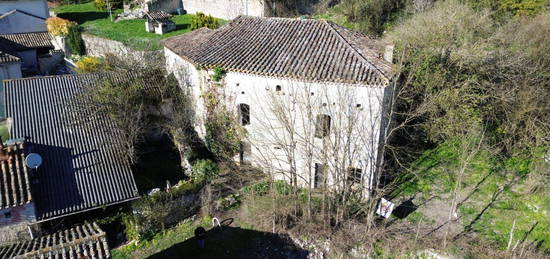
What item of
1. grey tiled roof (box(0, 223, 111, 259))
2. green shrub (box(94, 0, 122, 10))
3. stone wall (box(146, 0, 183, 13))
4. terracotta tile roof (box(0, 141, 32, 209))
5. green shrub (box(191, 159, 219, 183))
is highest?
green shrub (box(94, 0, 122, 10))

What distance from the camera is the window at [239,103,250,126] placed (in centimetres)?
2161

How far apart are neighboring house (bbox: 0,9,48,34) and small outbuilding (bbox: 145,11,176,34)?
519 inches

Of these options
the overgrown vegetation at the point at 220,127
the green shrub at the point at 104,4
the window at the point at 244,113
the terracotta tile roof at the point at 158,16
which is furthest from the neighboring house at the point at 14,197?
the green shrub at the point at 104,4

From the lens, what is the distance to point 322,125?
63.1 feet

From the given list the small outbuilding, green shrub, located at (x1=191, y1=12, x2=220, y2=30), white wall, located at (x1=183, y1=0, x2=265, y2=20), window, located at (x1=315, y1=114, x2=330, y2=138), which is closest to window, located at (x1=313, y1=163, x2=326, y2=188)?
window, located at (x1=315, y1=114, x2=330, y2=138)

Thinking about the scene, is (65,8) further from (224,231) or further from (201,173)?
(224,231)

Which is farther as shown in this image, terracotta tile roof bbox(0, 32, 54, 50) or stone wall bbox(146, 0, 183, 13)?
stone wall bbox(146, 0, 183, 13)

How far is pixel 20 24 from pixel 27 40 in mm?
4815

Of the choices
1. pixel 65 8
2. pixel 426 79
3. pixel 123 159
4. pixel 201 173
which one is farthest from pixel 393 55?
pixel 65 8

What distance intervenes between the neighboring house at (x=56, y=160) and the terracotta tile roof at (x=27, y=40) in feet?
52.3

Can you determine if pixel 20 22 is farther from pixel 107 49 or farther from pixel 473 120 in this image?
pixel 473 120

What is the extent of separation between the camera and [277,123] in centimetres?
2059

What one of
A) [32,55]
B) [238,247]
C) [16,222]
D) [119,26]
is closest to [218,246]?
[238,247]

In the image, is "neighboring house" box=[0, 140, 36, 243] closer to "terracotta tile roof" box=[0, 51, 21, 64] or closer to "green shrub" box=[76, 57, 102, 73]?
"green shrub" box=[76, 57, 102, 73]
